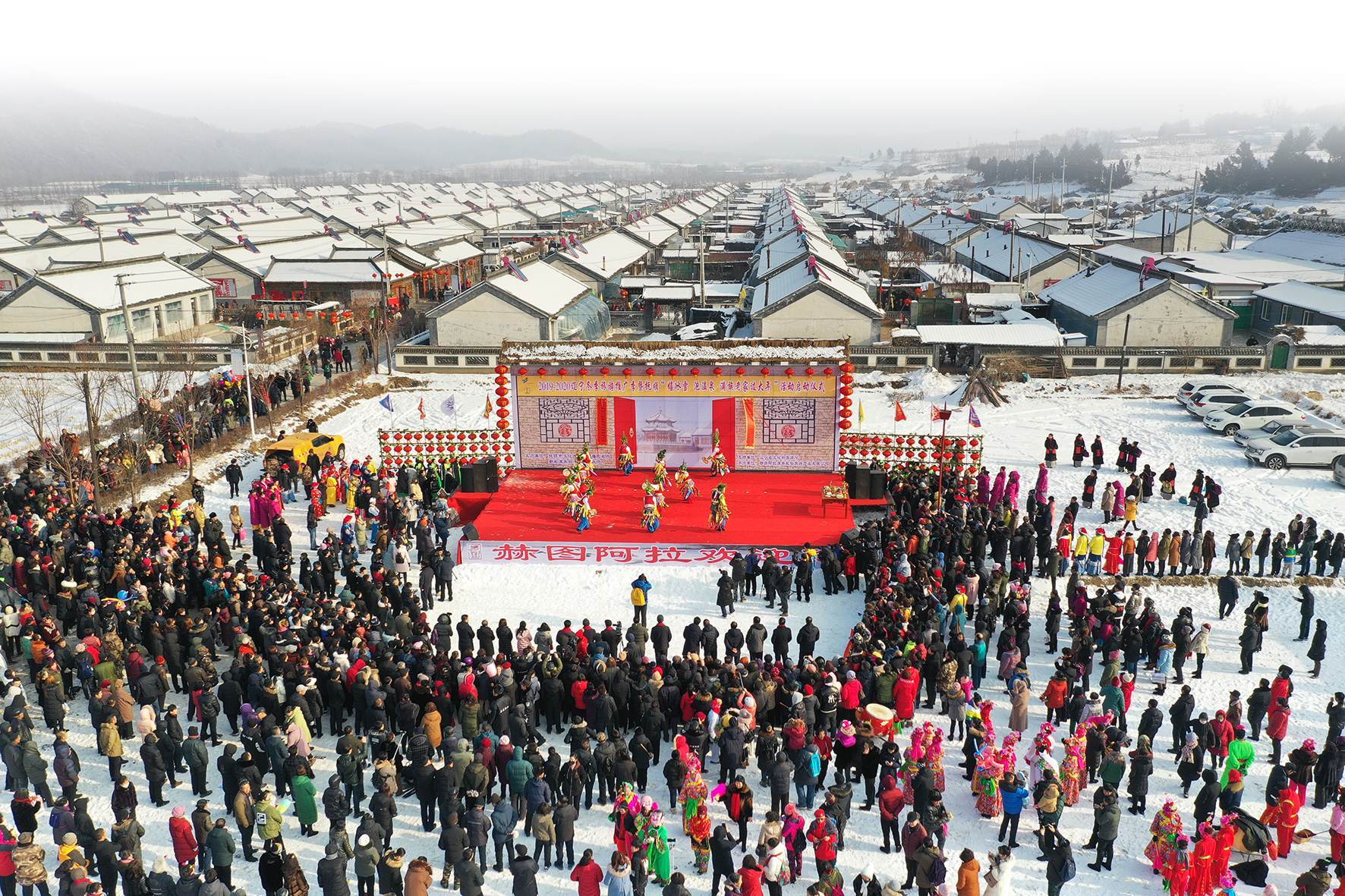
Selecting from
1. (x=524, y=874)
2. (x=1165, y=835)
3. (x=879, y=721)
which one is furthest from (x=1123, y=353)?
(x=524, y=874)

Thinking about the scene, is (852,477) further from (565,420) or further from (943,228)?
(943,228)

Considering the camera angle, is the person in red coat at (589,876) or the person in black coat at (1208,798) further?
the person in black coat at (1208,798)

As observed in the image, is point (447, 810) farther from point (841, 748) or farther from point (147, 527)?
point (147, 527)

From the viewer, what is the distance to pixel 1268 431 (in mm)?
26109

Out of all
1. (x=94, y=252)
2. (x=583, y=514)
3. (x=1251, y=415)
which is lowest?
(x=583, y=514)

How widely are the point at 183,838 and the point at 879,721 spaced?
8.12 m

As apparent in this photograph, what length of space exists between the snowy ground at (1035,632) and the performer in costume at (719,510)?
1.69 metres

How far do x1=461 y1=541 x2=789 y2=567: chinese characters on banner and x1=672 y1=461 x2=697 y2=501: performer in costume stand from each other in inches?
95.1

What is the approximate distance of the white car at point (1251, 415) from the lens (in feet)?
87.5

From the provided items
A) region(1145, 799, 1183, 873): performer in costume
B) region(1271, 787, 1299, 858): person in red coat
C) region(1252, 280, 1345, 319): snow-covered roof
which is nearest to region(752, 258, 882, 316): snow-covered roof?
region(1252, 280, 1345, 319): snow-covered roof

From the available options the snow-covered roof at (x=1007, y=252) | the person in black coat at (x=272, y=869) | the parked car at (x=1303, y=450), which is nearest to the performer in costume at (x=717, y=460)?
the parked car at (x=1303, y=450)

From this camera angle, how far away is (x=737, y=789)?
11031 mm

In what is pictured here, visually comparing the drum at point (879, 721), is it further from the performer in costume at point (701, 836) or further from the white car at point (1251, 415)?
the white car at point (1251, 415)

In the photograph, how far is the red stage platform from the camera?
20.2 m
